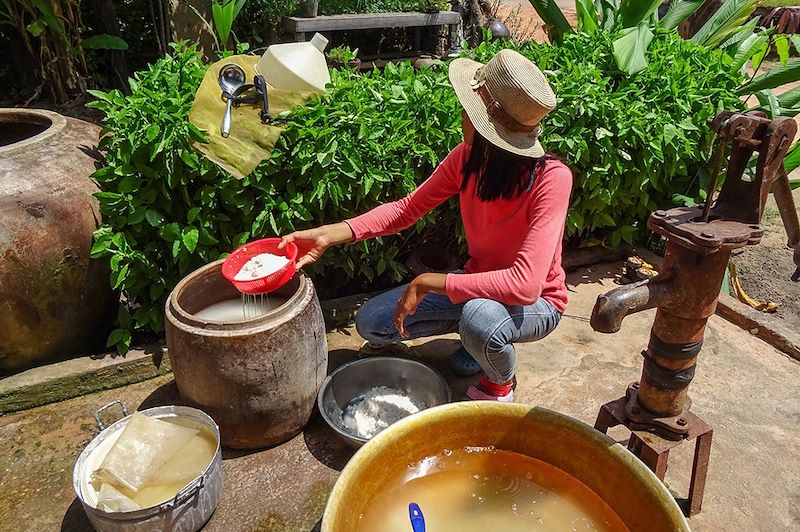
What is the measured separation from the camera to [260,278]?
2459mm

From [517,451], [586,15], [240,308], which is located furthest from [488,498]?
[586,15]

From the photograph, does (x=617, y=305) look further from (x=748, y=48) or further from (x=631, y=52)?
(x=748, y=48)

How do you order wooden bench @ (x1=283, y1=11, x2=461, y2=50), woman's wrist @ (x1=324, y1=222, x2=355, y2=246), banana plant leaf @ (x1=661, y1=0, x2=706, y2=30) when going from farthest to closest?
wooden bench @ (x1=283, y1=11, x2=461, y2=50), banana plant leaf @ (x1=661, y1=0, x2=706, y2=30), woman's wrist @ (x1=324, y1=222, x2=355, y2=246)

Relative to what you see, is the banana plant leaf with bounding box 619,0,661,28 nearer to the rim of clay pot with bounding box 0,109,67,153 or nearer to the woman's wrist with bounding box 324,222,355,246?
the woman's wrist with bounding box 324,222,355,246

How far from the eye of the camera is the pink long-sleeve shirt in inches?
92.5

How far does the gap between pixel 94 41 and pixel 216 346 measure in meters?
4.40

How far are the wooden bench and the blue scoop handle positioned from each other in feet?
21.1

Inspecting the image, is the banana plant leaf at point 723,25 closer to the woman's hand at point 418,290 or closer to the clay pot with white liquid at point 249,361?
the woman's hand at point 418,290

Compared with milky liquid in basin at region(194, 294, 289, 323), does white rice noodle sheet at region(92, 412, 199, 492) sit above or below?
below

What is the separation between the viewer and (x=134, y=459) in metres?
2.22

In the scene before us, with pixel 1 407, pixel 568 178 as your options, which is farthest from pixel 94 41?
pixel 568 178

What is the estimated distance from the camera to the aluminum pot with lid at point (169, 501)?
80.5 inches

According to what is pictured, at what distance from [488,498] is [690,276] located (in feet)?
2.97

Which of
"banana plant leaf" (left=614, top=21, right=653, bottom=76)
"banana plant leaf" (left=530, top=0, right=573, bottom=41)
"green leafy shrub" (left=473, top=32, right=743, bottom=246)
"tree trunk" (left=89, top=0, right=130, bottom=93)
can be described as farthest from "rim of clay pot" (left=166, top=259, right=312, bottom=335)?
"tree trunk" (left=89, top=0, right=130, bottom=93)
